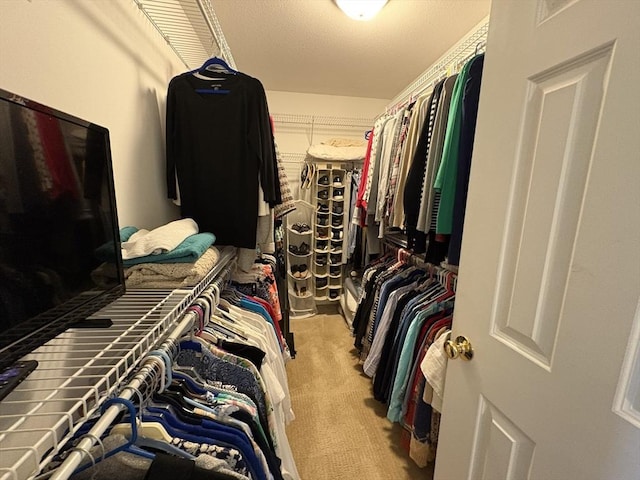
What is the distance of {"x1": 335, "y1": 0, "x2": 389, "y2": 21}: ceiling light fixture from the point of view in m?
1.43

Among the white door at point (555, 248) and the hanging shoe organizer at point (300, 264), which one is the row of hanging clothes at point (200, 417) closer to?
the white door at point (555, 248)

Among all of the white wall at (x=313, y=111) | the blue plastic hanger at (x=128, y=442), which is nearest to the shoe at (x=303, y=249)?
the white wall at (x=313, y=111)

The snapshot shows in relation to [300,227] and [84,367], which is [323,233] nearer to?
[300,227]

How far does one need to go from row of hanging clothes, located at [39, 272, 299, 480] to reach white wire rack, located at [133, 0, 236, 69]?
1062 mm

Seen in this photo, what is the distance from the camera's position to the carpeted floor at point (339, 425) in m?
1.40

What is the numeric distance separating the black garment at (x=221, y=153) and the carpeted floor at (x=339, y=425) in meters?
1.16

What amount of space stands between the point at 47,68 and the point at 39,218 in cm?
46

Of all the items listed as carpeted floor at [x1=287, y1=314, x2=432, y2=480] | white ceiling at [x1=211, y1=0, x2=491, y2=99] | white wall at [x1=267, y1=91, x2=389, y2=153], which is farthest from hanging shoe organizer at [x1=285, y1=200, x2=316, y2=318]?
white ceiling at [x1=211, y1=0, x2=491, y2=99]

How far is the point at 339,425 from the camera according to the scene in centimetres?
165

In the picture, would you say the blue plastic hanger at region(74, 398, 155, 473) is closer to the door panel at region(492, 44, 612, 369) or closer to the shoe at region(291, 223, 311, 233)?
the door panel at region(492, 44, 612, 369)

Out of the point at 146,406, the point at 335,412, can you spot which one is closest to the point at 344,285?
the point at 335,412

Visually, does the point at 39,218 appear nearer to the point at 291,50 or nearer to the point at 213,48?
the point at 213,48

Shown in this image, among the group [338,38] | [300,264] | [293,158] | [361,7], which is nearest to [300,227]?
[300,264]

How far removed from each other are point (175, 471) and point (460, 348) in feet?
2.35
